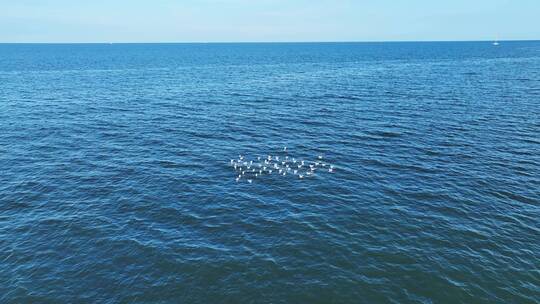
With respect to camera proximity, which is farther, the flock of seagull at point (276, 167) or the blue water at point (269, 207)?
the flock of seagull at point (276, 167)

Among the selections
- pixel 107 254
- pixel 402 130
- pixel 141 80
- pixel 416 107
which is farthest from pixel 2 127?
pixel 416 107

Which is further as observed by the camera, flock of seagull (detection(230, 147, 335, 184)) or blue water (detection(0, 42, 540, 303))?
flock of seagull (detection(230, 147, 335, 184))

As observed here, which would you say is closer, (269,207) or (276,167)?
(269,207)

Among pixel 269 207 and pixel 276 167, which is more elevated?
pixel 276 167
